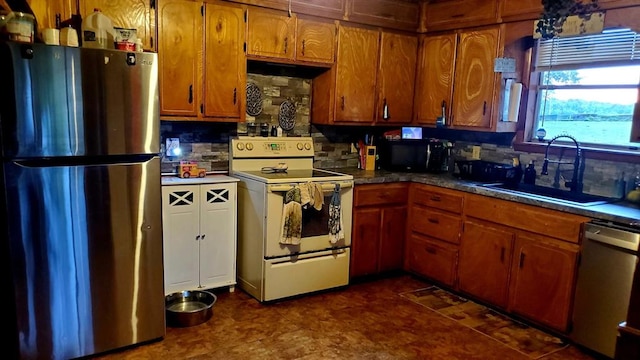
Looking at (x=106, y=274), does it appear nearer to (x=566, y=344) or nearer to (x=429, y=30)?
(x=566, y=344)

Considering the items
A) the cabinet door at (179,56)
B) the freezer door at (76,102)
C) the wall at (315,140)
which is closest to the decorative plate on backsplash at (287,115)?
the wall at (315,140)

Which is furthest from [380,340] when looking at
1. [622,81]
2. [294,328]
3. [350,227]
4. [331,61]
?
[622,81]

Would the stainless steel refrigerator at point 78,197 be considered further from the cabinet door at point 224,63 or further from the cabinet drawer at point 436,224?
the cabinet drawer at point 436,224

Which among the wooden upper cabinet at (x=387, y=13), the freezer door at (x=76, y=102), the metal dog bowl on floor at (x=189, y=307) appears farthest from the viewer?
the wooden upper cabinet at (x=387, y=13)

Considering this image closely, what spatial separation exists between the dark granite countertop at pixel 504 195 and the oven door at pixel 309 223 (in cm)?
23

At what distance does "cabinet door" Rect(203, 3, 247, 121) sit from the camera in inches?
132

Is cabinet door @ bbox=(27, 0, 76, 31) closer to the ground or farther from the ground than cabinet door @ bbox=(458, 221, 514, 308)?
farther from the ground

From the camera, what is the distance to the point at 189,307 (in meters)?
3.29

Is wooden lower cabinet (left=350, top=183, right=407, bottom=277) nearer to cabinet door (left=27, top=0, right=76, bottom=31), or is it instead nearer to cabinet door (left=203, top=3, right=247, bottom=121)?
cabinet door (left=203, top=3, right=247, bottom=121)

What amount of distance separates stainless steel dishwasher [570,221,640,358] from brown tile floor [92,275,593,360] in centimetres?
16

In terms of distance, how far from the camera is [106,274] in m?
2.63

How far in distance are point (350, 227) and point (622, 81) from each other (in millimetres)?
2149

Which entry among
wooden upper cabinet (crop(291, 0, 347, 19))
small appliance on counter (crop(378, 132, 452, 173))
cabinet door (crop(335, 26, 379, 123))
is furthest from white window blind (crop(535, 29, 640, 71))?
wooden upper cabinet (crop(291, 0, 347, 19))

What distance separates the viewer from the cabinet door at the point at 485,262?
3.36 m
